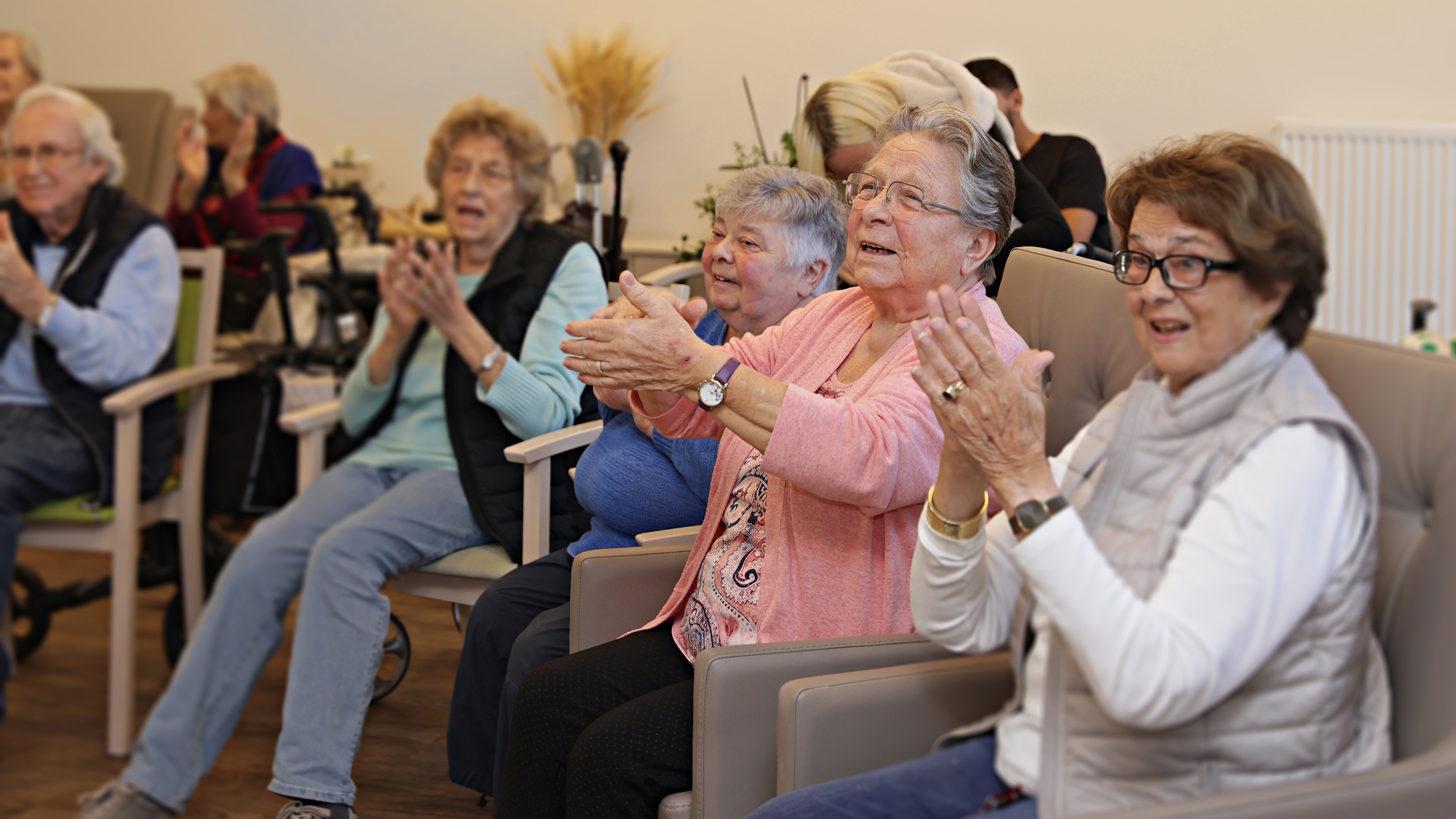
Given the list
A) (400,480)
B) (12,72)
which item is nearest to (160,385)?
(400,480)

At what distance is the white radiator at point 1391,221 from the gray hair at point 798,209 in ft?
4.94

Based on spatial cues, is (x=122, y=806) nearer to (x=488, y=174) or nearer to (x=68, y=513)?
(x=68, y=513)

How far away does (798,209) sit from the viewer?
1.69 metres

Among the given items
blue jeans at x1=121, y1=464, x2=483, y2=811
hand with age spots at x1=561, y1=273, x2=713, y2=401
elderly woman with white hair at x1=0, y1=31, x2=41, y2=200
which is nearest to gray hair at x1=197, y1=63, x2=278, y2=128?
elderly woman with white hair at x1=0, y1=31, x2=41, y2=200

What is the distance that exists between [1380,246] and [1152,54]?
116 centimetres

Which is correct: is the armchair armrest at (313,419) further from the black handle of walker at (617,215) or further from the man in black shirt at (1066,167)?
the man in black shirt at (1066,167)

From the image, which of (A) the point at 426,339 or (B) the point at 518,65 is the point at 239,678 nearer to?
(A) the point at 426,339

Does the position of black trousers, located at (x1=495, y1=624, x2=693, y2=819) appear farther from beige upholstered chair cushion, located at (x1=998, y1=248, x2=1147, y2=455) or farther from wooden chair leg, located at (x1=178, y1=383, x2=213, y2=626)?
wooden chair leg, located at (x1=178, y1=383, x2=213, y2=626)

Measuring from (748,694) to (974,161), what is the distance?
2.23ft

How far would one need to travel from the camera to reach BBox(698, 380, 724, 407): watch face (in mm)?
1271

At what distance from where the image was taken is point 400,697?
6.33 ft

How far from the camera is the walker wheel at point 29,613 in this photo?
2.85 m

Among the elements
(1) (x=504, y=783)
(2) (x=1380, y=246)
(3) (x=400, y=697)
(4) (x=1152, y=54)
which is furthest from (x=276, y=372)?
(2) (x=1380, y=246)

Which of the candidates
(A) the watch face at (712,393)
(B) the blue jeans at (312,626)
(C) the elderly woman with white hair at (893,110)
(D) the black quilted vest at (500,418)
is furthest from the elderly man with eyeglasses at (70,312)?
(A) the watch face at (712,393)
